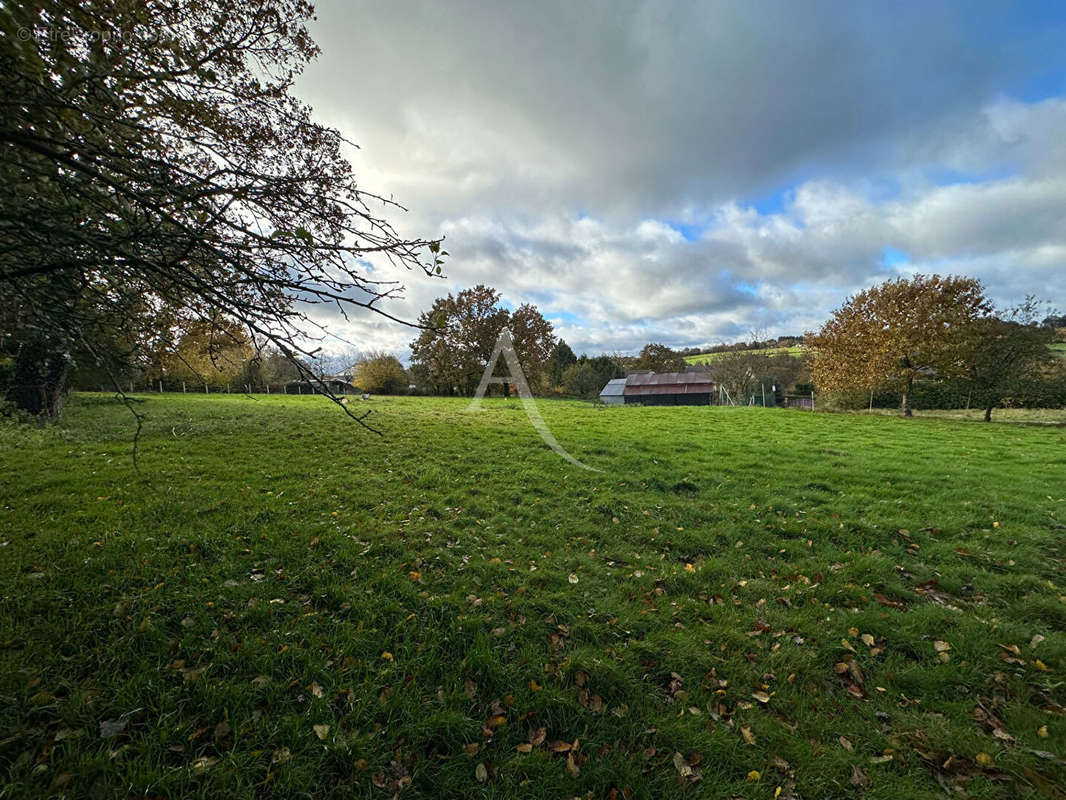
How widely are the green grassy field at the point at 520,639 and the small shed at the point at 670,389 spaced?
3697cm

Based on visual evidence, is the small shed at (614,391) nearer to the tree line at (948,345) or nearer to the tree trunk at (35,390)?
the tree line at (948,345)

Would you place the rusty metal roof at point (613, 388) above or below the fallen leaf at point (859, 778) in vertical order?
above

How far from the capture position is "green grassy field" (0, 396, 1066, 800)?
2.46 meters

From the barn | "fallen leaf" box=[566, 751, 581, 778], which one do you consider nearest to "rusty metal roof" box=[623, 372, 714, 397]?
the barn

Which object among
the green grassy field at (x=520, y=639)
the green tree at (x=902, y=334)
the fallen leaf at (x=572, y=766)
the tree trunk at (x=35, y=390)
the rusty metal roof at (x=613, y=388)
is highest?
the green tree at (x=902, y=334)

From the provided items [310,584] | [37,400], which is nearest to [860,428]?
[310,584]

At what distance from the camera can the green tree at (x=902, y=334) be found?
65.4ft

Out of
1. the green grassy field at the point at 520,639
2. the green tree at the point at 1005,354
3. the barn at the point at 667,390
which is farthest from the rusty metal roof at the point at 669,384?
the green grassy field at the point at 520,639

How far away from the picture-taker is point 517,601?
4062mm

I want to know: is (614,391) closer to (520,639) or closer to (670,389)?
(670,389)

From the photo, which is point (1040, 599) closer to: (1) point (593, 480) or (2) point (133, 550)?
(1) point (593, 480)

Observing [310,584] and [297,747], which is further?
[310,584]

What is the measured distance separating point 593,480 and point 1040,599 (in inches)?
223

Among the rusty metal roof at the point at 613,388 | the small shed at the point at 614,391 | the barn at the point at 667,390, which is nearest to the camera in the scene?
the barn at the point at 667,390
